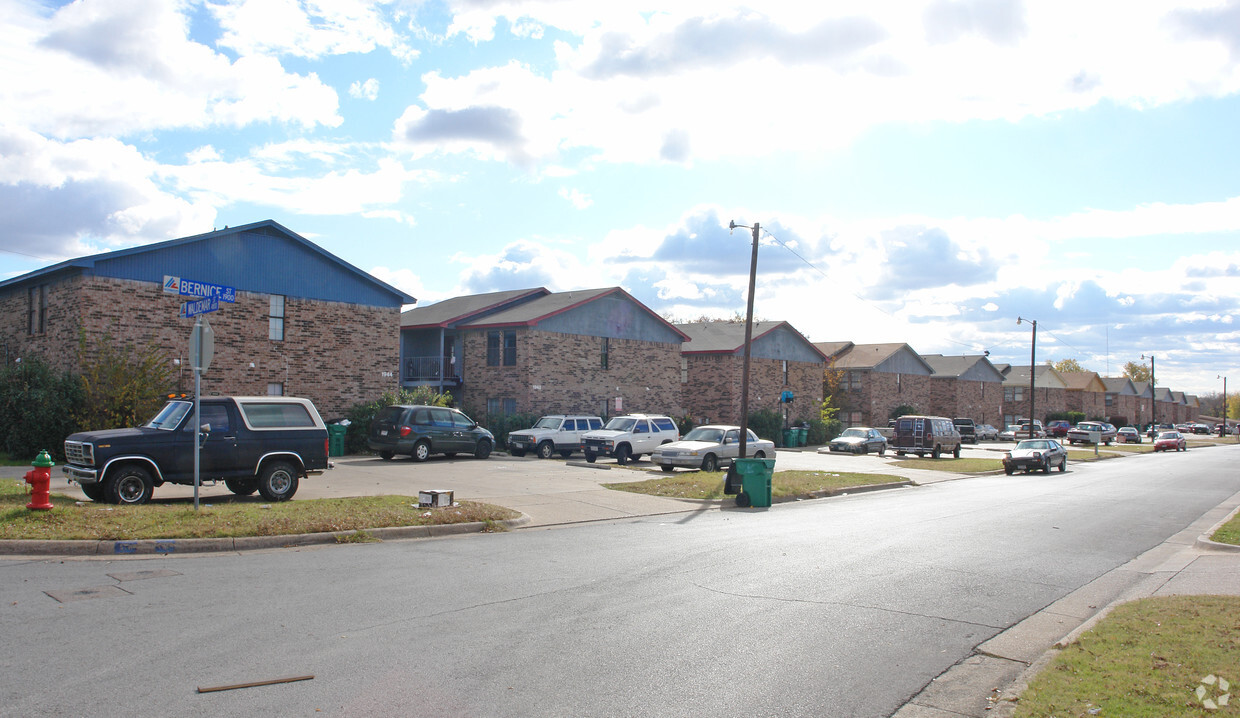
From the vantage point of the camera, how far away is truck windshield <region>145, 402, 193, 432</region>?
44.4ft

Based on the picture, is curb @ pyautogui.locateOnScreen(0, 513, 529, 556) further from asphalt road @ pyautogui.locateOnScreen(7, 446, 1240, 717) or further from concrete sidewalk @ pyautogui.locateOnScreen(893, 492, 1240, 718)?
concrete sidewalk @ pyautogui.locateOnScreen(893, 492, 1240, 718)

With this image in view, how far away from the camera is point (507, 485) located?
18.8 meters

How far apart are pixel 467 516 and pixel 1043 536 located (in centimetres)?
902

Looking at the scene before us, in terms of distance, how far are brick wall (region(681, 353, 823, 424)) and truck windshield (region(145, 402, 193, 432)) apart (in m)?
33.7

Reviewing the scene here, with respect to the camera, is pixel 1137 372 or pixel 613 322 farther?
pixel 1137 372

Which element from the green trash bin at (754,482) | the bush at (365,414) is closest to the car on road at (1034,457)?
the green trash bin at (754,482)

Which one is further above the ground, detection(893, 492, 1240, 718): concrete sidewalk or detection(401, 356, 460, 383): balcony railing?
detection(401, 356, 460, 383): balcony railing

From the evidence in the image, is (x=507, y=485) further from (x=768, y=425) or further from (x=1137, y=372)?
(x=1137, y=372)

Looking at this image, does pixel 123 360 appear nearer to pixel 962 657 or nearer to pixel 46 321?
pixel 46 321

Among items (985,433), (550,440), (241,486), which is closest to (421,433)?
(550,440)

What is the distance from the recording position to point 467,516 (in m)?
12.9

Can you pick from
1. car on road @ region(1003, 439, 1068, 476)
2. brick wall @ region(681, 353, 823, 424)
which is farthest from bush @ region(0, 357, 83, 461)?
brick wall @ region(681, 353, 823, 424)

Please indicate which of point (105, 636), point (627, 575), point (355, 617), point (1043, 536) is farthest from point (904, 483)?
point (105, 636)

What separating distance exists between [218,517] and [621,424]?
17.0 m
